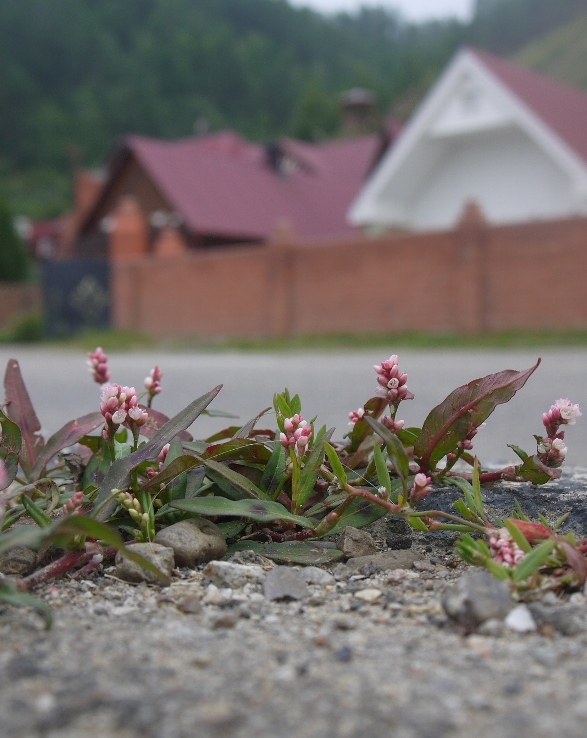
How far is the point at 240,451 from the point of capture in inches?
76.4

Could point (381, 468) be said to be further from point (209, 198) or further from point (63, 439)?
point (209, 198)

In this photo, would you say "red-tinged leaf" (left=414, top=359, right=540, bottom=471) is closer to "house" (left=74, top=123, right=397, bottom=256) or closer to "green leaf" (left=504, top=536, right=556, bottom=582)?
"green leaf" (left=504, top=536, right=556, bottom=582)

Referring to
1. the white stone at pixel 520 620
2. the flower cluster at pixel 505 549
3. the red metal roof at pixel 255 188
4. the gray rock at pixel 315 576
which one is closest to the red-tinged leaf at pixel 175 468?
the gray rock at pixel 315 576

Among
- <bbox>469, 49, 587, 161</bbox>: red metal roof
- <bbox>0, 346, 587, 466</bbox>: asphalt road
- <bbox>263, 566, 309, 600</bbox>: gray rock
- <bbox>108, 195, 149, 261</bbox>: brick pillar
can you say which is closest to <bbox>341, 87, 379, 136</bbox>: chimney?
<bbox>108, 195, 149, 261</bbox>: brick pillar

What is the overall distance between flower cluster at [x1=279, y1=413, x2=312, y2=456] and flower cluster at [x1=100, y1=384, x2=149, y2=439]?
31cm

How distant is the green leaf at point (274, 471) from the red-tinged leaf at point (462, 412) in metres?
0.30

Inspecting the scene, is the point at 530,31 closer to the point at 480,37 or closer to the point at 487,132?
the point at 480,37

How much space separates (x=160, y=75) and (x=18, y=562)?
76.6 metres

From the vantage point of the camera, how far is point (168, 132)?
224 feet

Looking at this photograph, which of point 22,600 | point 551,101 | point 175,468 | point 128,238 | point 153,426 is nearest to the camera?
point 22,600

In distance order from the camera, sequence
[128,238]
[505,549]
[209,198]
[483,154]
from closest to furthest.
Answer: [505,549], [483,154], [128,238], [209,198]

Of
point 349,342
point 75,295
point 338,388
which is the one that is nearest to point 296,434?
point 338,388

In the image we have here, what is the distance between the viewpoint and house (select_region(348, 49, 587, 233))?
18609 mm

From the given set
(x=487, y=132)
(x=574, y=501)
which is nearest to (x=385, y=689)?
(x=574, y=501)
